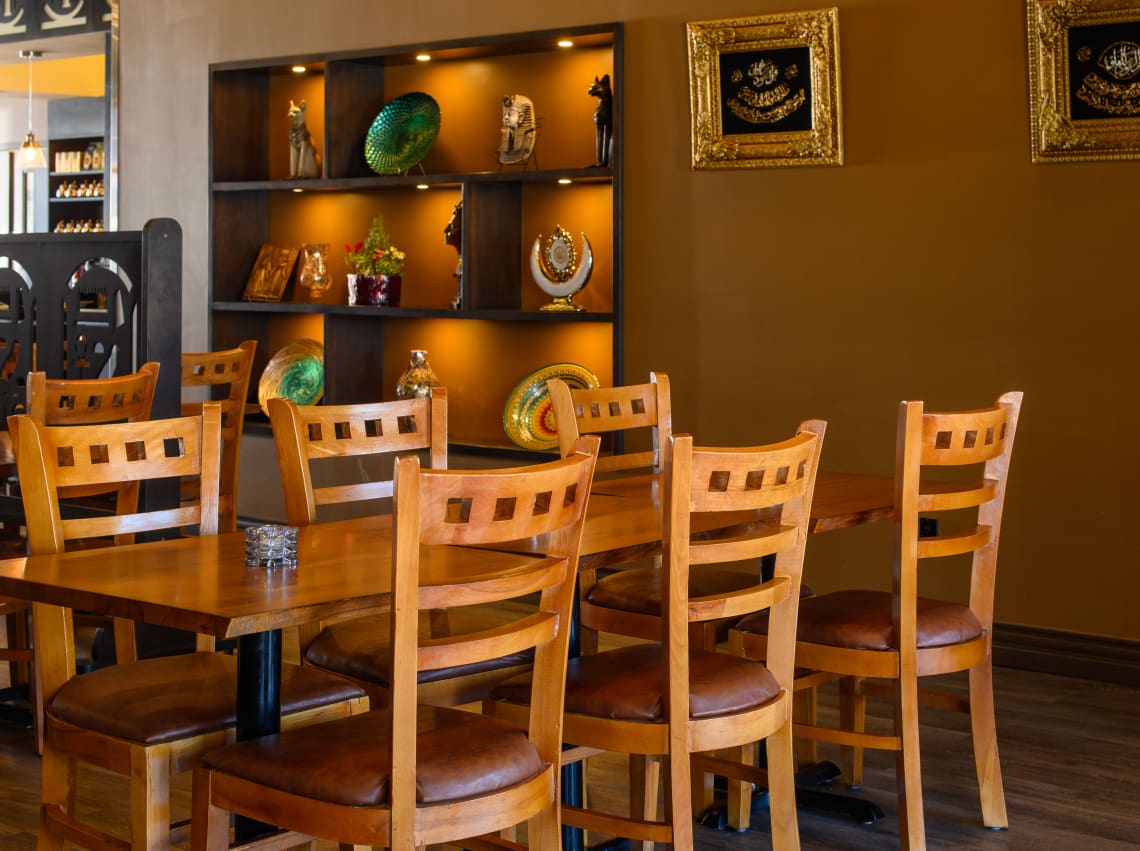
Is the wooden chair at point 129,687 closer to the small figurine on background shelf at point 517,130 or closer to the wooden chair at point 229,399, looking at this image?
the wooden chair at point 229,399

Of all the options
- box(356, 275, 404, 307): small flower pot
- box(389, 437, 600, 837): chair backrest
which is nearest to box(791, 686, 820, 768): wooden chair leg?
box(389, 437, 600, 837): chair backrest

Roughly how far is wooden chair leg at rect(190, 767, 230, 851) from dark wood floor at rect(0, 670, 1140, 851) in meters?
1.09

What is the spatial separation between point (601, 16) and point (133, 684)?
3.62m

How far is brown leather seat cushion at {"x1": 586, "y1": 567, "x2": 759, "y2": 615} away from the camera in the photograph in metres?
3.08

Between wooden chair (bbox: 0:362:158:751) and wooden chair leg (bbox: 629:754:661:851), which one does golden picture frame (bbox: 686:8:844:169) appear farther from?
wooden chair leg (bbox: 629:754:661:851)

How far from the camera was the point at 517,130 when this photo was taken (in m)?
5.71

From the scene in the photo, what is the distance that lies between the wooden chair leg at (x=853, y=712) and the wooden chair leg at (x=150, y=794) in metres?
1.65

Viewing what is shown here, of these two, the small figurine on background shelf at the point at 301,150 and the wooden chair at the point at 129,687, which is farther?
the small figurine on background shelf at the point at 301,150

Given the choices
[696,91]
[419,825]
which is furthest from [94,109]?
[419,825]

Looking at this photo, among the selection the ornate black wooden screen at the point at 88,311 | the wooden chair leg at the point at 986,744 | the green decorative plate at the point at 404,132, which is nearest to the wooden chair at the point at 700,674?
the wooden chair leg at the point at 986,744

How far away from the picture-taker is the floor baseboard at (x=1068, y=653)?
4441 mm

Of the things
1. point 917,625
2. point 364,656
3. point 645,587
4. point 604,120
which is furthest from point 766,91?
point 364,656

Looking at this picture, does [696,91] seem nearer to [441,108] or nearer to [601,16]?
[601,16]

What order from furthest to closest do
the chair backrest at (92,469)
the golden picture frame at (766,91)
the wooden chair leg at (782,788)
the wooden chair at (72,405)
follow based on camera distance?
the golden picture frame at (766,91) → the wooden chair at (72,405) → the wooden chair leg at (782,788) → the chair backrest at (92,469)
